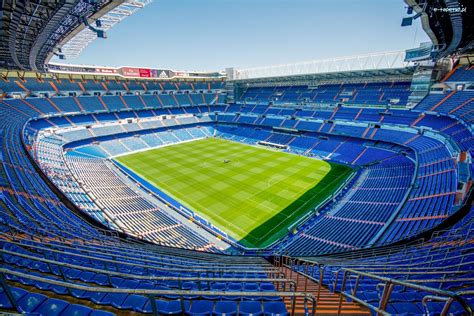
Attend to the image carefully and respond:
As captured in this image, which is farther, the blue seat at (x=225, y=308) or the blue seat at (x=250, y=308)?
the blue seat at (x=250, y=308)

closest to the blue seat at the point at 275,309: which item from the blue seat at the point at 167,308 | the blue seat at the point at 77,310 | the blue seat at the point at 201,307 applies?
the blue seat at the point at 201,307

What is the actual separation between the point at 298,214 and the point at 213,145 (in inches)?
1079

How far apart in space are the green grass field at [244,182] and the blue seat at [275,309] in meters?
14.9

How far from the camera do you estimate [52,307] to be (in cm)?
355

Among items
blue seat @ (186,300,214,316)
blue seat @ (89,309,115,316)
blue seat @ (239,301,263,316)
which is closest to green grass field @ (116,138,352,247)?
blue seat @ (239,301,263,316)

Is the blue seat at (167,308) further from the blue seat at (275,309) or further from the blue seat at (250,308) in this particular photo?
the blue seat at (275,309)

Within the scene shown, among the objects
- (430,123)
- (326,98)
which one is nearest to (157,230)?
(430,123)

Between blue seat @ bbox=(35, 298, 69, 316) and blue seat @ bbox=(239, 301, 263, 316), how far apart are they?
2847 millimetres

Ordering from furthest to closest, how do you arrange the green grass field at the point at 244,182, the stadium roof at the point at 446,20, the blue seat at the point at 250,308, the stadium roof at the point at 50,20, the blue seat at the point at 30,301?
the green grass field at the point at 244,182
the stadium roof at the point at 446,20
the stadium roof at the point at 50,20
the blue seat at the point at 250,308
the blue seat at the point at 30,301

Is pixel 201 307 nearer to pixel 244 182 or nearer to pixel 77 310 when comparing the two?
pixel 77 310

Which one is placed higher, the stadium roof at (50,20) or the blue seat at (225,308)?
the stadium roof at (50,20)

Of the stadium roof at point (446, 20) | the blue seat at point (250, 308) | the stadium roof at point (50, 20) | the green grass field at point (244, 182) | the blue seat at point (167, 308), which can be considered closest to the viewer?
the blue seat at point (167, 308)

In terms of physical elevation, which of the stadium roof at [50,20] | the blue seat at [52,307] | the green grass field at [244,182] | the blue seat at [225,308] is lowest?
the green grass field at [244,182]

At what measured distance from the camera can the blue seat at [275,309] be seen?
13.1 ft
